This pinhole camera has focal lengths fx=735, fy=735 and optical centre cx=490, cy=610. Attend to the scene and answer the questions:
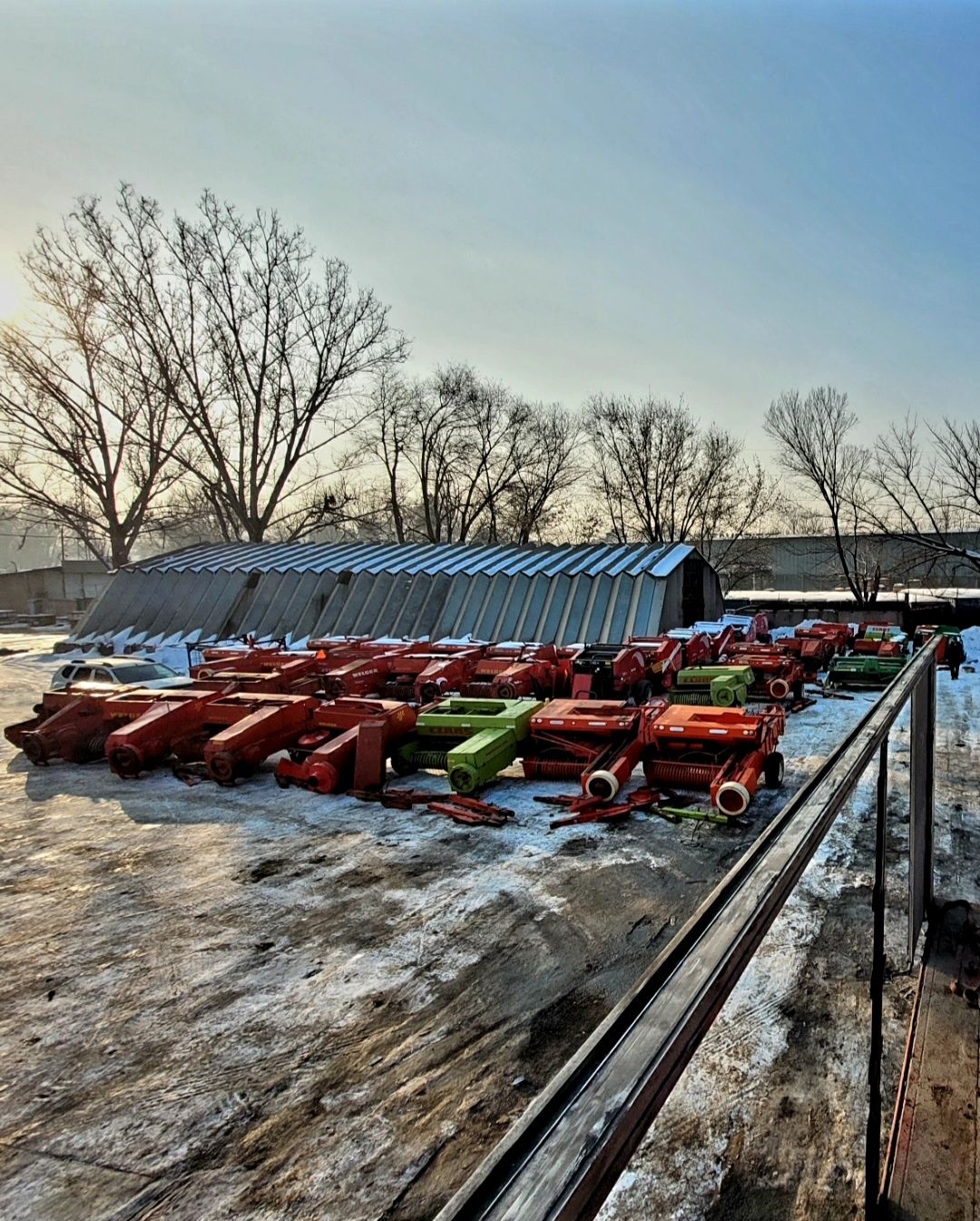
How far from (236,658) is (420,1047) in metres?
10.6

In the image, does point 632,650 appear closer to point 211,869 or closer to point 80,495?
point 211,869

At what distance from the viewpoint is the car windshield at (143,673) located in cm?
1180

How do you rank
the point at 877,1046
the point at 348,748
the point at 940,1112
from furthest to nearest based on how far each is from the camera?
the point at 348,748 → the point at 940,1112 → the point at 877,1046

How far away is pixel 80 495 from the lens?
3525 cm

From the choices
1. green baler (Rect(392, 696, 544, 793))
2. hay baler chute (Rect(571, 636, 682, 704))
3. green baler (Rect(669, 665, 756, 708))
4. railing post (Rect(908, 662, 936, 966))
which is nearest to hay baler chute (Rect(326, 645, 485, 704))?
hay baler chute (Rect(571, 636, 682, 704))

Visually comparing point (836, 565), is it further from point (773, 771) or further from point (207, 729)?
point (207, 729)

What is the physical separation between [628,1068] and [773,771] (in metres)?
7.19

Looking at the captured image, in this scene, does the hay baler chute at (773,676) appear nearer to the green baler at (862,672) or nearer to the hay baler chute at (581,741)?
the green baler at (862,672)

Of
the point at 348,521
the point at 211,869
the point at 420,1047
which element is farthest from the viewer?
the point at 348,521

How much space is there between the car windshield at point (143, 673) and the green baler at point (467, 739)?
544 cm

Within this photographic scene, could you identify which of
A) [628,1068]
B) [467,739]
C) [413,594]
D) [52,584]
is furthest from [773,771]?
[52,584]

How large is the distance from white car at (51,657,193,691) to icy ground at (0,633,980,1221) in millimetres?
4908

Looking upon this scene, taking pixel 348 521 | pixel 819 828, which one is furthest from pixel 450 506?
pixel 819 828

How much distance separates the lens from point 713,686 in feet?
36.1
